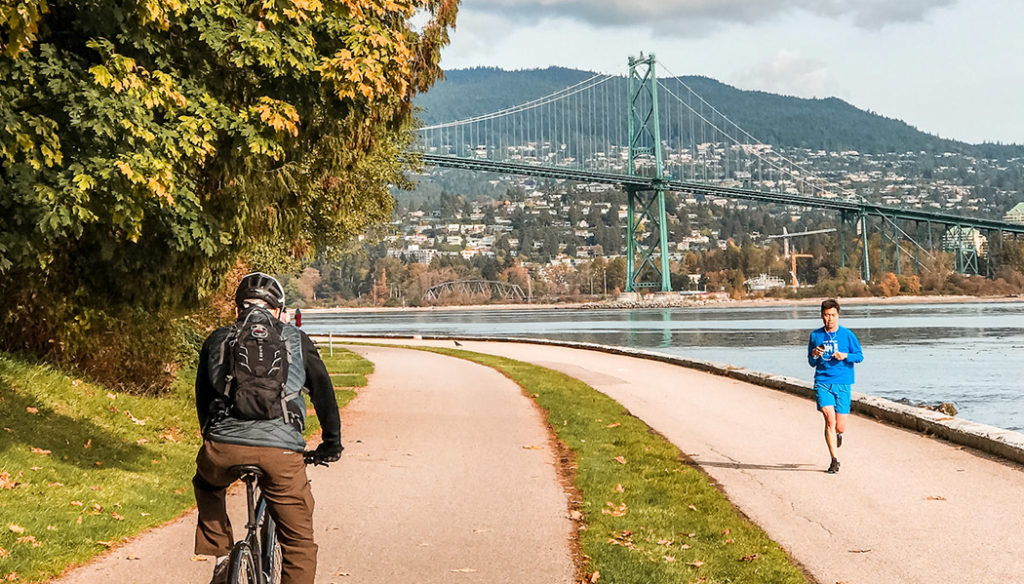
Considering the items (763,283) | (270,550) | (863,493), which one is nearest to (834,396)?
(863,493)

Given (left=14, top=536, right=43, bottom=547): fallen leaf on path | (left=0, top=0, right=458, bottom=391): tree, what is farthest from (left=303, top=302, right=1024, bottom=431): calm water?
(left=14, top=536, right=43, bottom=547): fallen leaf on path

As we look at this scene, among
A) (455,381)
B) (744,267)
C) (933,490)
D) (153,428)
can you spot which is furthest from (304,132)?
(744,267)

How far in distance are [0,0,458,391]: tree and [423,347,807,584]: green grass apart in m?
3.65

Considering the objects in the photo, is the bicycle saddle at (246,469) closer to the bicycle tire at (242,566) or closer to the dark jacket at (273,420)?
the dark jacket at (273,420)

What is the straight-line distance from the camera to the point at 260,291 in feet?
15.2

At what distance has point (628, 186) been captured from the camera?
A: 100 meters

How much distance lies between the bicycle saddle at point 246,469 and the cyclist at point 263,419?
0.02 meters

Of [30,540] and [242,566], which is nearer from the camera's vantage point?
[242,566]

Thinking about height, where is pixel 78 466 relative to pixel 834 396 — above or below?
below

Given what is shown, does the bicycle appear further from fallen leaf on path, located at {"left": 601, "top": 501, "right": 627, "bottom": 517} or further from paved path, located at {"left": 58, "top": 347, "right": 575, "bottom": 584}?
fallen leaf on path, located at {"left": 601, "top": 501, "right": 627, "bottom": 517}

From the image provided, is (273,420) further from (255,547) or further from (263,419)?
(255,547)

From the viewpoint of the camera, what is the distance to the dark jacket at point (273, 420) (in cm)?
448

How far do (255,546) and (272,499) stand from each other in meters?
0.21

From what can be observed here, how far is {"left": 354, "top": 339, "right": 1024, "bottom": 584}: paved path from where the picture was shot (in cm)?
655
